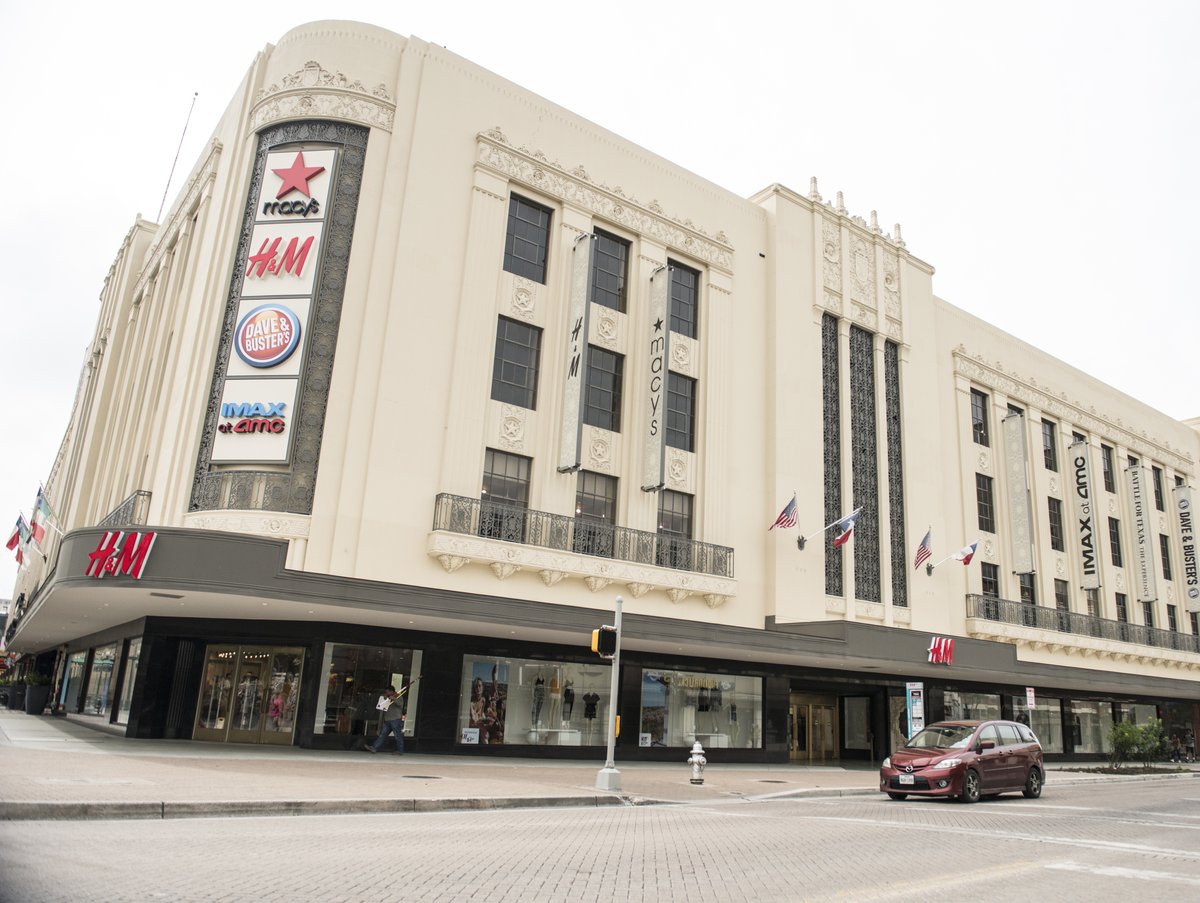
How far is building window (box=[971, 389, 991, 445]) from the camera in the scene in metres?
38.0

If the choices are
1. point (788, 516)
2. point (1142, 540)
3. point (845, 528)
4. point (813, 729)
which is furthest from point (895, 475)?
point (1142, 540)

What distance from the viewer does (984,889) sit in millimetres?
7848

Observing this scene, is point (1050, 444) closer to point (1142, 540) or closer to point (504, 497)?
point (1142, 540)

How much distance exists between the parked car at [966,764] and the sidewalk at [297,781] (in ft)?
7.37

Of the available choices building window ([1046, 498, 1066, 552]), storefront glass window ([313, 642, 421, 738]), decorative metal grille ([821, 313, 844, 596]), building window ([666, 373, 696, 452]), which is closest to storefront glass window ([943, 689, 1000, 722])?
building window ([1046, 498, 1066, 552])

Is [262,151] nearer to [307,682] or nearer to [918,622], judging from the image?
[307,682]

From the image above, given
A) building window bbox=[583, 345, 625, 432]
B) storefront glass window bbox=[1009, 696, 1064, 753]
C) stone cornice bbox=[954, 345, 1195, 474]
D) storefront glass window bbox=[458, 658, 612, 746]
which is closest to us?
storefront glass window bbox=[458, 658, 612, 746]

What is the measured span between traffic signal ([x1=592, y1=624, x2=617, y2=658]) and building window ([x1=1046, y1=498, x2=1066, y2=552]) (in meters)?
29.5

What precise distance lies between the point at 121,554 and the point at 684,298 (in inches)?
712

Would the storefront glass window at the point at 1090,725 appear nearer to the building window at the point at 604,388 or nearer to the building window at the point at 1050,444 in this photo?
the building window at the point at 1050,444

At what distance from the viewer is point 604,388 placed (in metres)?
26.4

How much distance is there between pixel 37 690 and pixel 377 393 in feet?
78.2

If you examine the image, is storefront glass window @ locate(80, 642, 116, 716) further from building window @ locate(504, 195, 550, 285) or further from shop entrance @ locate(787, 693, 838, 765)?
shop entrance @ locate(787, 693, 838, 765)

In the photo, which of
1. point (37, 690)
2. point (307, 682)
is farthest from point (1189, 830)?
point (37, 690)
